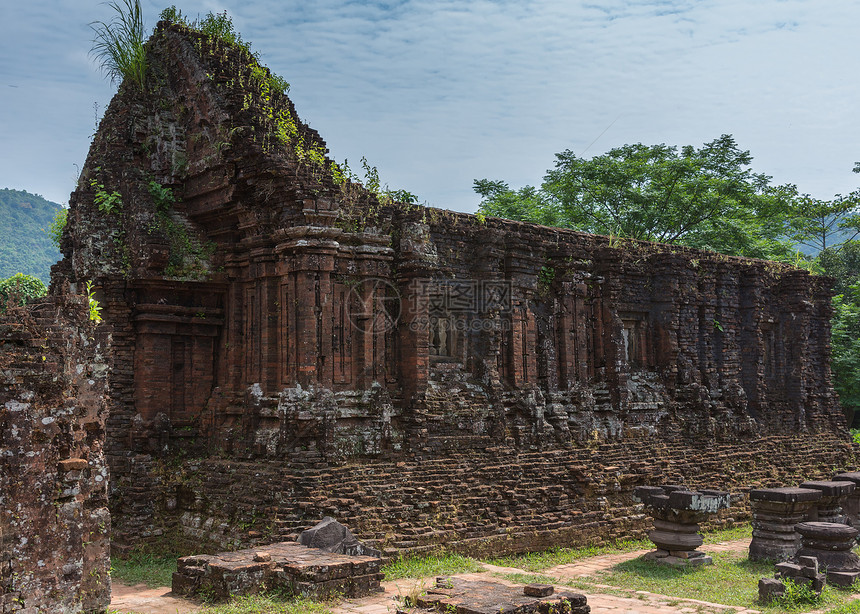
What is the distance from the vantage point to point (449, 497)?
476 inches

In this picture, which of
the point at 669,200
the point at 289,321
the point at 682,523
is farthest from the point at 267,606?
the point at 669,200

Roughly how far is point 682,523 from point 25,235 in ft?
334

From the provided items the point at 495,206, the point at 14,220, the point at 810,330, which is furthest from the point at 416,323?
the point at 14,220

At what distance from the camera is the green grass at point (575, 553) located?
476 inches

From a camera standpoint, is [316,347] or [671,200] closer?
[316,347]

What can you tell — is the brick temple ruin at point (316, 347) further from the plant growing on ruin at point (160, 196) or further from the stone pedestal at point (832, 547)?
the stone pedestal at point (832, 547)

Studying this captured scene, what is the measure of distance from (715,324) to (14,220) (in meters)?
101


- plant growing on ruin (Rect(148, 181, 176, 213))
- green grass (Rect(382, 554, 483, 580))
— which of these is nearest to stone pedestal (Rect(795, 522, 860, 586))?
green grass (Rect(382, 554, 483, 580))

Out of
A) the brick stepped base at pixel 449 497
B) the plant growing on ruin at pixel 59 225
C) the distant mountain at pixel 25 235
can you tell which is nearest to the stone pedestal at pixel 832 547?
the brick stepped base at pixel 449 497

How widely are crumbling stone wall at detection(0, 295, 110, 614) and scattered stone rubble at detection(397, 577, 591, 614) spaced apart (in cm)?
306

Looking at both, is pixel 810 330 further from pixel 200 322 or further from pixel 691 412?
pixel 200 322

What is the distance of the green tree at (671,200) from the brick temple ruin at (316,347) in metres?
11.2

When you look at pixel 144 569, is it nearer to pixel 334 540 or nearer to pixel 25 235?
pixel 334 540

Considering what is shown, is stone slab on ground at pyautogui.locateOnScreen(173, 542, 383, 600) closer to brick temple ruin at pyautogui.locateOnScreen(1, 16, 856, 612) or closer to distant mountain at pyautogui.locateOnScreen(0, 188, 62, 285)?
brick temple ruin at pyautogui.locateOnScreen(1, 16, 856, 612)
